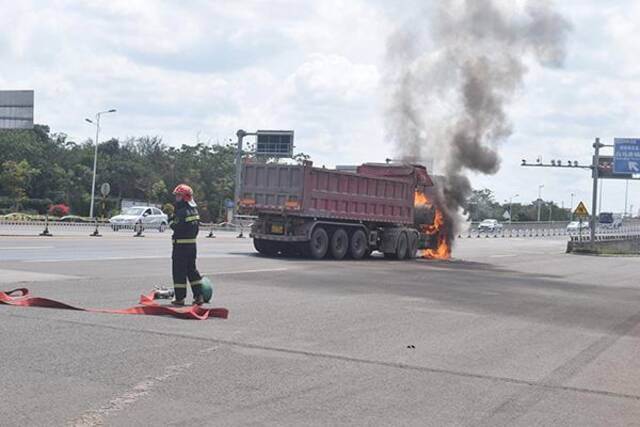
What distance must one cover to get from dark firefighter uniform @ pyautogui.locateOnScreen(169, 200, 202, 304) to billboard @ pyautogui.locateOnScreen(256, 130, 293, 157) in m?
42.5

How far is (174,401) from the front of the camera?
616 cm

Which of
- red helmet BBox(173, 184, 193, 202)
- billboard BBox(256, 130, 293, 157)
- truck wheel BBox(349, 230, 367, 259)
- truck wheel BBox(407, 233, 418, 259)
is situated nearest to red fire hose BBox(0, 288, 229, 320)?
red helmet BBox(173, 184, 193, 202)

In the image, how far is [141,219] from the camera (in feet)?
151

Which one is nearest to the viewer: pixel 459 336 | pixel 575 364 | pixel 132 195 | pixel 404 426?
pixel 404 426

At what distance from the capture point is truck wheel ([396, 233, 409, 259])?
27.1 meters

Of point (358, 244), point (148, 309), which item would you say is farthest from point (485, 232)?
point (148, 309)

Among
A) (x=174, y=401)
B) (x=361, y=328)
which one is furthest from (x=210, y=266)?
(x=174, y=401)

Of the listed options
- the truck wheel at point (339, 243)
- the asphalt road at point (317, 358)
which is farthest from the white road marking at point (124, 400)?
the truck wheel at point (339, 243)

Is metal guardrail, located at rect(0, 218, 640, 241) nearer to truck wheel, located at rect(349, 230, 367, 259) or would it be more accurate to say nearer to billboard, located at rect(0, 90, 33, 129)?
billboard, located at rect(0, 90, 33, 129)

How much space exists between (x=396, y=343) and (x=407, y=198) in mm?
18333

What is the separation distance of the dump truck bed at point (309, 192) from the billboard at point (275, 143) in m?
28.5

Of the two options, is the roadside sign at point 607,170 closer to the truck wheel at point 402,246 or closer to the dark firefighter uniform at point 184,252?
the truck wheel at point 402,246

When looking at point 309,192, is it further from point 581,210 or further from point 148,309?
point 581,210

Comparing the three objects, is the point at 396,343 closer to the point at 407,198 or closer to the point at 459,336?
the point at 459,336
